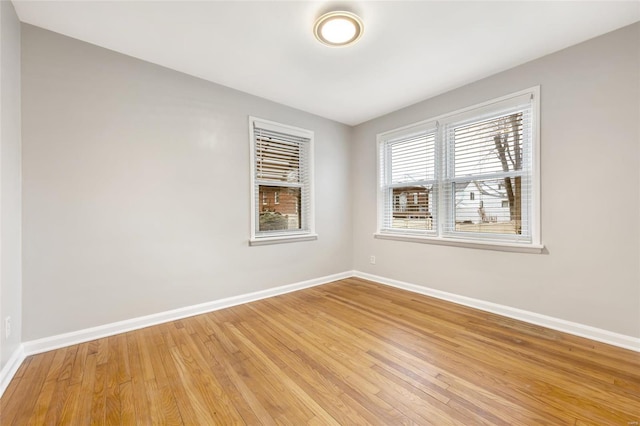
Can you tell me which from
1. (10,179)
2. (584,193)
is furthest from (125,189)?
(584,193)

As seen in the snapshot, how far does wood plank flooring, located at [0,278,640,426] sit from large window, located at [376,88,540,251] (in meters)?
1.00

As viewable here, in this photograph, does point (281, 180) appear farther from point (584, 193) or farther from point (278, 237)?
point (584, 193)

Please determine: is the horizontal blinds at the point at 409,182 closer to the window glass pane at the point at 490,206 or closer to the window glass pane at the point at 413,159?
the window glass pane at the point at 413,159

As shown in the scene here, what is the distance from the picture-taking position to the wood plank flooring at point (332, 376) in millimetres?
1405

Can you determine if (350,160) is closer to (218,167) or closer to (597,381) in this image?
(218,167)

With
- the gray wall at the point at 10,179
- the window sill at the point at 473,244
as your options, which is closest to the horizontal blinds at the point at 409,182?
the window sill at the point at 473,244

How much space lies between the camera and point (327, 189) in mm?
4020

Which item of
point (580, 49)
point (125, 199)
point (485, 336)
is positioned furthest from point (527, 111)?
point (125, 199)

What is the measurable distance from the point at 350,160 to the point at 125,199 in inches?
122

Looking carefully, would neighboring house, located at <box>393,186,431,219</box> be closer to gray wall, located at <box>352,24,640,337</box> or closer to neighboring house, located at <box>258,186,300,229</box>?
gray wall, located at <box>352,24,640,337</box>

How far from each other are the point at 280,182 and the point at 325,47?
1.71 meters

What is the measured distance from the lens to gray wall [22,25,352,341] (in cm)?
206

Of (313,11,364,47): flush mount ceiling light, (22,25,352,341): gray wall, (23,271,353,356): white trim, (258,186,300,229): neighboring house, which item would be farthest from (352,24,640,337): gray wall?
(22,25,352,341): gray wall

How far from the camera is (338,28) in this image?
2.01 metres
